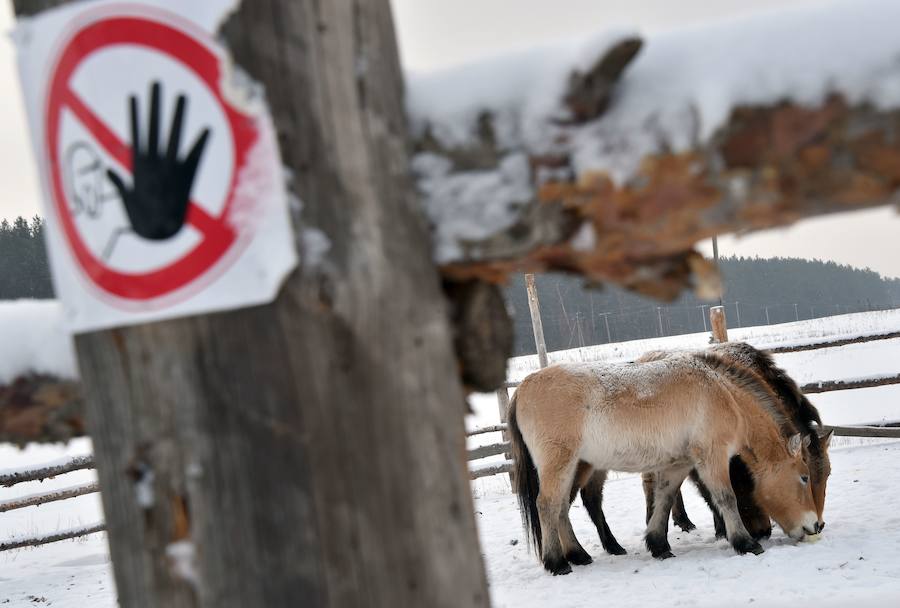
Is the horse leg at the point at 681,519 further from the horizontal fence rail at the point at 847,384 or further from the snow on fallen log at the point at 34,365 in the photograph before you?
the snow on fallen log at the point at 34,365

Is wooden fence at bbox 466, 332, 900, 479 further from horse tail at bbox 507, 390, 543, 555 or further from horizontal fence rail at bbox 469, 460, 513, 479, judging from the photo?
horse tail at bbox 507, 390, 543, 555

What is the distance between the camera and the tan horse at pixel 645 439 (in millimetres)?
6035

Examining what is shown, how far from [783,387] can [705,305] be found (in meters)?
67.3

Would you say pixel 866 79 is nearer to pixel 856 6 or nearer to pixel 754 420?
pixel 856 6

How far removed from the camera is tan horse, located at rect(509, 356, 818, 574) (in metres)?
6.04

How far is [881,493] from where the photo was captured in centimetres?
697

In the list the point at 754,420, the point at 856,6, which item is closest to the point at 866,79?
the point at 856,6

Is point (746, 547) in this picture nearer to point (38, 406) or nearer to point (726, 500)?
point (726, 500)

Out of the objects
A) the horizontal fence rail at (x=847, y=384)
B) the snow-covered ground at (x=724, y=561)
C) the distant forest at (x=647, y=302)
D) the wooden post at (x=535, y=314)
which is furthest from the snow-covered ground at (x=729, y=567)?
the distant forest at (x=647, y=302)

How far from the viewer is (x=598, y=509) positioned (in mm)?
6641

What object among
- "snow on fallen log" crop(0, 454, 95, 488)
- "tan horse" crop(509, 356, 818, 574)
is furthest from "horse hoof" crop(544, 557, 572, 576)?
"snow on fallen log" crop(0, 454, 95, 488)

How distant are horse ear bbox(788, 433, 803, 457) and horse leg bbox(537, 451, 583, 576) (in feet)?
5.38

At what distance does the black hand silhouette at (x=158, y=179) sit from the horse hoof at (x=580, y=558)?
579 cm

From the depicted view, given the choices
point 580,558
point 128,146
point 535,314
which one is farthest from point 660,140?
point 535,314
